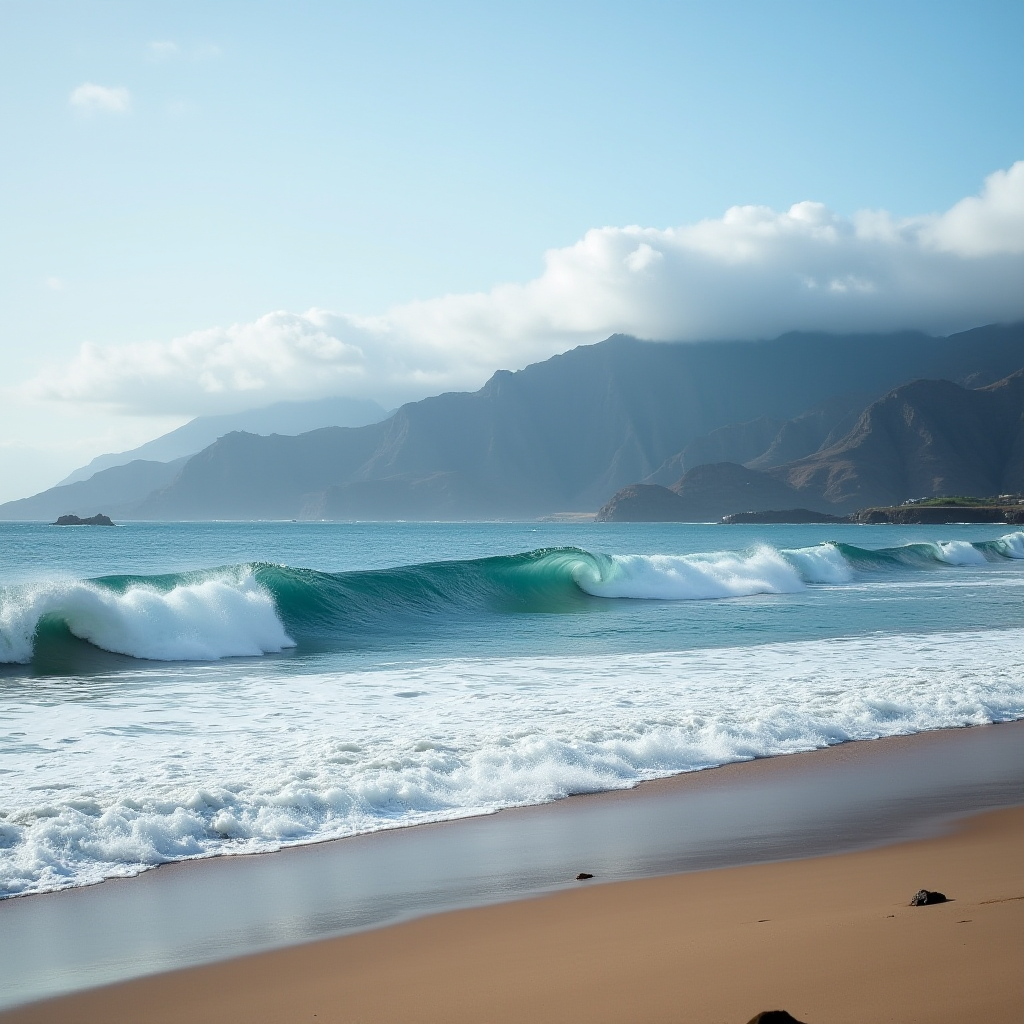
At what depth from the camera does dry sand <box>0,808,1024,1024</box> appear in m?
3.23

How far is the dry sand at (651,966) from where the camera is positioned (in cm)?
323

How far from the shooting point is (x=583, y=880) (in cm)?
509

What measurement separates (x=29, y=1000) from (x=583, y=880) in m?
2.59

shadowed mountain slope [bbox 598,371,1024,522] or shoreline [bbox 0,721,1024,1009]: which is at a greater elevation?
shadowed mountain slope [bbox 598,371,1024,522]

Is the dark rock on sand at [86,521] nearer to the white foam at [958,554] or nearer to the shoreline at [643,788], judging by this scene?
the white foam at [958,554]

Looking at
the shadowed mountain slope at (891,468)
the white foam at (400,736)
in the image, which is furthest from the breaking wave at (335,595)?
the shadowed mountain slope at (891,468)

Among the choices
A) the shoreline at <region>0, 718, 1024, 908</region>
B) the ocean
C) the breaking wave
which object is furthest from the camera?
the breaking wave

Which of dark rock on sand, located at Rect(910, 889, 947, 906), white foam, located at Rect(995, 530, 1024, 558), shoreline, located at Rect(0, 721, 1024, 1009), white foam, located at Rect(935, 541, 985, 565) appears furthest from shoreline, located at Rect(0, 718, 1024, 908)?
white foam, located at Rect(995, 530, 1024, 558)

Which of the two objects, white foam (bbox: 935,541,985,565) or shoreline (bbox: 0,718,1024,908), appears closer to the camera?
shoreline (bbox: 0,718,1024,908)

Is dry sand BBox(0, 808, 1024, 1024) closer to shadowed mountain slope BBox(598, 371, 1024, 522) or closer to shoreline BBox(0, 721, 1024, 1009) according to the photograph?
shoreline BBox(0, 721, 1024, 1009)

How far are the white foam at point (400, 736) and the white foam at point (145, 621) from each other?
254cm

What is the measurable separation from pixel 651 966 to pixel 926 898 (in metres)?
1.40

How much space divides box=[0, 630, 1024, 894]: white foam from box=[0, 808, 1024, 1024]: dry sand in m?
1.81

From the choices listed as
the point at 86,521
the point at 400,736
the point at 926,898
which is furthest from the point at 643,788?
the point at 86,521
